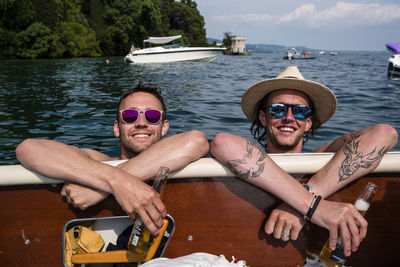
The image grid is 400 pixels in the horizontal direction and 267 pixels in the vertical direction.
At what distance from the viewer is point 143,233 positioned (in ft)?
5.56

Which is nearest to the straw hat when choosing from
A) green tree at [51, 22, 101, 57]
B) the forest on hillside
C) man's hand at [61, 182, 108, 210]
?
man's hand at [61, 182, 108, 210]

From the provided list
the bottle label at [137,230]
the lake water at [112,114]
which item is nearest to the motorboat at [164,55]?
the lake water at [112,114]

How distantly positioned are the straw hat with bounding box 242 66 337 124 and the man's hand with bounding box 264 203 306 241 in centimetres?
109

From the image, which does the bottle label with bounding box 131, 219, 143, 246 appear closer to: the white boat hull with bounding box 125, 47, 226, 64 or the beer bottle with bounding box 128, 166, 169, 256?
the beer bottle with bounding box 128, 166, 169, 256

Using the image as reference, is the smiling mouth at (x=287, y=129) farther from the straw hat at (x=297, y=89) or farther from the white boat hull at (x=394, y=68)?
the white boat hull at (x=394, y=68)

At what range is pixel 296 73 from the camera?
2.59 metres

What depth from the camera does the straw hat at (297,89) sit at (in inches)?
96.9

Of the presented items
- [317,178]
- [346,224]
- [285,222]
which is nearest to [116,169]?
[285,222]

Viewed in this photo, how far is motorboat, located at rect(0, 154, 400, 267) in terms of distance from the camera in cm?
182

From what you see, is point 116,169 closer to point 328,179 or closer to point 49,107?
point 328,179

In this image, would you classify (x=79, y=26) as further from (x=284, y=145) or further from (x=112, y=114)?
(x=284, y=145)

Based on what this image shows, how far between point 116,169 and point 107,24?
6023 cm

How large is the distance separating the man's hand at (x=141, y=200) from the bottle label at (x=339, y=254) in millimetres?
955

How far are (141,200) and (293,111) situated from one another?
56.4 inches
